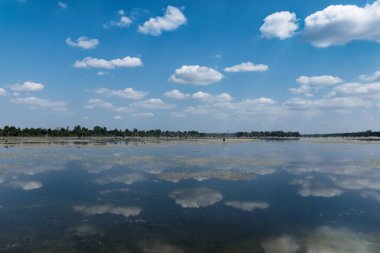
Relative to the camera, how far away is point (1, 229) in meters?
13.7

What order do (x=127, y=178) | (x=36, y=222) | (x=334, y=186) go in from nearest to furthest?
1. (x=36, y=222)
2. (x=334, y=186)
3. (x=127, y=178)

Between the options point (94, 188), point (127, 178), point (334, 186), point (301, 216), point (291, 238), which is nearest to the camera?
point (291, 238)

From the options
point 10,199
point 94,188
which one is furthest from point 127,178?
point 10,199

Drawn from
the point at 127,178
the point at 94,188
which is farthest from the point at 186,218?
the point at 127,178

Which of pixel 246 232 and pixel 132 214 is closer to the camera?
pixel 246 232

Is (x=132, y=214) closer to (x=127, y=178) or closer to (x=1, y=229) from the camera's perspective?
(x=1, y=229)

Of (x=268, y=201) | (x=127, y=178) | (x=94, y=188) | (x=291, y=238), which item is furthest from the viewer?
(x=127, y=178)

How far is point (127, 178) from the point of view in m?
27.7

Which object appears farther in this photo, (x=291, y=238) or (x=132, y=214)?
(x=132, y=214)

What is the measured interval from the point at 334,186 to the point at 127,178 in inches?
617

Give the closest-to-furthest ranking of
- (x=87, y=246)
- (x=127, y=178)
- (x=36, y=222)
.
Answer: (x=87, y=246) < (x=36, y=222) < (x=127, y=178)

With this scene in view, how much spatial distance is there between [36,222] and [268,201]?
11937 millimetres

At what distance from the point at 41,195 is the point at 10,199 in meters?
1.77

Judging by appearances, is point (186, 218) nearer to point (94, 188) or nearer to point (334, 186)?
point (94, 188)
